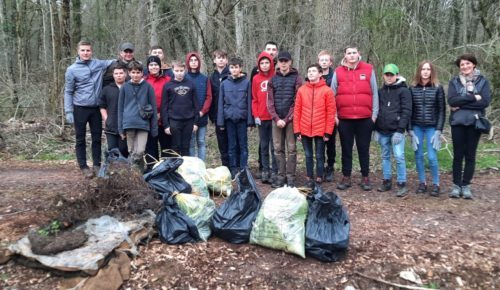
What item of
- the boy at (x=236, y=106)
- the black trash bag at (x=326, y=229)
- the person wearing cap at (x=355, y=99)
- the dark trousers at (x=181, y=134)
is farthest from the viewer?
the boy at (x=236, y=106)

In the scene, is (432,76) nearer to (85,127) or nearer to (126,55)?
(126,55)

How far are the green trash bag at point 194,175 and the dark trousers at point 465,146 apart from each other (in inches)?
130

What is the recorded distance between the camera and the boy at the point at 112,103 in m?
5.52

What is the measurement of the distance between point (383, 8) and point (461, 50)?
315 cm

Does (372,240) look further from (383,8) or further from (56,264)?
(383,8)

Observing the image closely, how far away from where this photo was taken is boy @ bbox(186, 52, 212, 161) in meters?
5.99

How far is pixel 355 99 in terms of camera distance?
5.49 metres

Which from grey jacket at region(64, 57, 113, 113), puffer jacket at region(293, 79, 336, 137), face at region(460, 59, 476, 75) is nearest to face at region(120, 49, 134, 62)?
grey jacket at region(64, 57, 113, 113)

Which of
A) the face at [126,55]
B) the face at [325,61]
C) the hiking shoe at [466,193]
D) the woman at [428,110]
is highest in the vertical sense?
the face at [126,55]

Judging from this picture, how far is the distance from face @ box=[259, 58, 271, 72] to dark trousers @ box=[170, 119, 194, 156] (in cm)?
126

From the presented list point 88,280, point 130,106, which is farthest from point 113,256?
point 130,106

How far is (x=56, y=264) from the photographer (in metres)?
3.21

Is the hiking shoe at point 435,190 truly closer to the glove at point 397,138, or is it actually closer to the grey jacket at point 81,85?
the glove at point 397,138

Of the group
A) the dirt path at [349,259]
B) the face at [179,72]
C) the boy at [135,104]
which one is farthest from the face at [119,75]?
the dirt path at [349,259]
